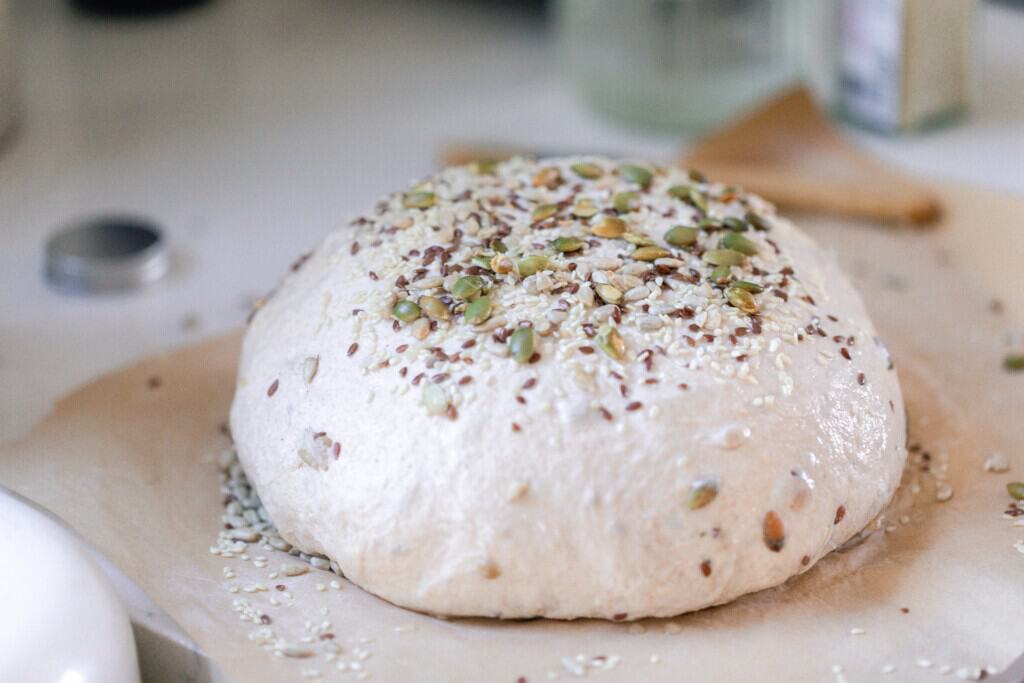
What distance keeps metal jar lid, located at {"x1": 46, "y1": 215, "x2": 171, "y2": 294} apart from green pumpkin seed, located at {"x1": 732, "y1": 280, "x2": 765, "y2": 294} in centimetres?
89

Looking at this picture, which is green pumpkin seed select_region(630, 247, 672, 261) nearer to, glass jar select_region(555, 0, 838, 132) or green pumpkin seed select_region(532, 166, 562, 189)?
green pumpkin seed select_region(532, 166, 562, 189)

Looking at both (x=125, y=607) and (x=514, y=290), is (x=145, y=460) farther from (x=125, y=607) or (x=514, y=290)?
(x=514, y=290)

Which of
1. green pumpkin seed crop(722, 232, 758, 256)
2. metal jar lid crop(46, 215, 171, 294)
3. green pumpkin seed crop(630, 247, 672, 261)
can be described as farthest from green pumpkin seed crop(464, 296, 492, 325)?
metal jar lid crop(46, 215, 171, 294)

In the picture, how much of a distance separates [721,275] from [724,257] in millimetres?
33

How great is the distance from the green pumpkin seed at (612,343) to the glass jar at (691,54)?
99 cm

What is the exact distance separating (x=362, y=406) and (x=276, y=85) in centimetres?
137

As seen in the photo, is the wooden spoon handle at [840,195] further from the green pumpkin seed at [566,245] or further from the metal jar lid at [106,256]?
the metal jar lid at [106,256]

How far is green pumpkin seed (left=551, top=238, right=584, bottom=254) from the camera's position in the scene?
3.96ft

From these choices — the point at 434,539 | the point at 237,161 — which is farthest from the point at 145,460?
the point at 237,161

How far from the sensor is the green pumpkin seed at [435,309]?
114 centimetres

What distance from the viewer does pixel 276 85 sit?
2363 mm

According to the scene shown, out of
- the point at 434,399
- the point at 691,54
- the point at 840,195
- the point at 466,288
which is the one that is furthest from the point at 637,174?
the point at 691,54

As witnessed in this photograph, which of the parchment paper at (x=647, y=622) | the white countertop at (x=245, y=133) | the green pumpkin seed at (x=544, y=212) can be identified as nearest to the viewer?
the parchment paper at (x=647, y=622)

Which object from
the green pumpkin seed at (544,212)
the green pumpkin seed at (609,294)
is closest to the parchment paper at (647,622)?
the green pumpkin seed at (609,294)
